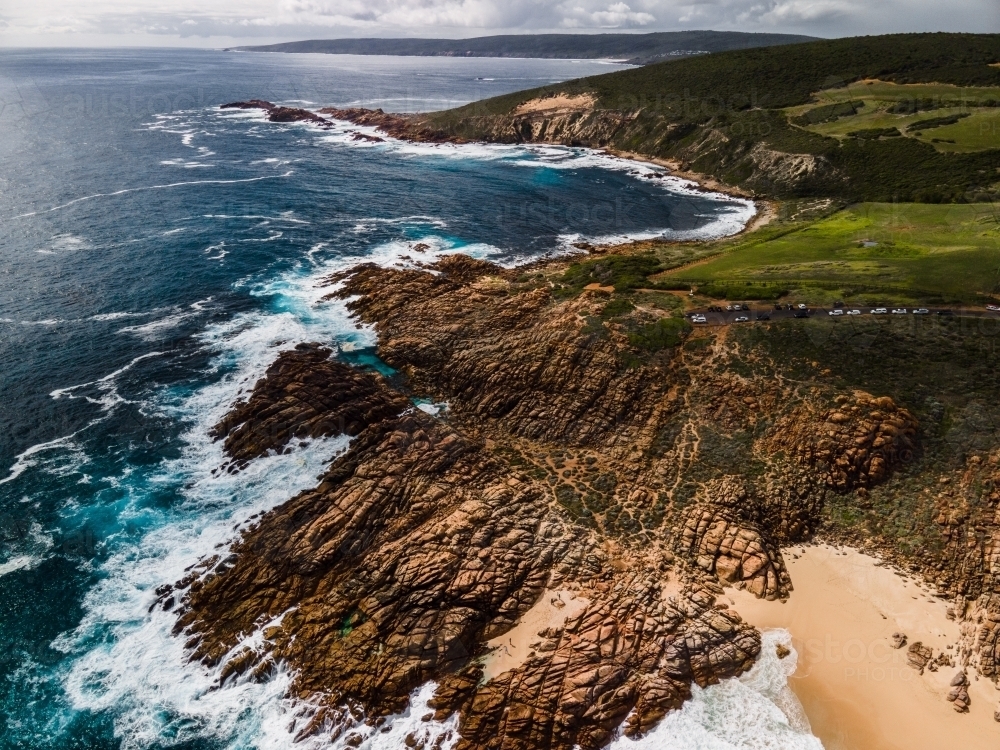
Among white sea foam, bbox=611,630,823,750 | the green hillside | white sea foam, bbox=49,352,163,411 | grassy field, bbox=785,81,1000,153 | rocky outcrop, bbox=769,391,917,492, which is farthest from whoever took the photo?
grassy field, bbox=785,81,1000,153

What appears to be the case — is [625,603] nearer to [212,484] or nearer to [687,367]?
[687,367]

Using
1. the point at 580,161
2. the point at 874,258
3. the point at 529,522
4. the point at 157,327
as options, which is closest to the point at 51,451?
the point at 157,327

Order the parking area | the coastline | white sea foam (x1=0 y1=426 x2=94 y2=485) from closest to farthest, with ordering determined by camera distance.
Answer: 1. white sea foam (x1=0 y1=426 x2=94 y2=485)
2. the parking area
3. the coastline

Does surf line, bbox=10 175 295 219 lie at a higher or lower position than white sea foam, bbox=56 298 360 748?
higher

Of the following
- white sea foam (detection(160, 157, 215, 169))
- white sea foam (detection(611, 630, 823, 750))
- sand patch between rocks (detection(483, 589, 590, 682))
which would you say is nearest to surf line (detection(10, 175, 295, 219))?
white sea foam (detection(160, 157, 215, 169))

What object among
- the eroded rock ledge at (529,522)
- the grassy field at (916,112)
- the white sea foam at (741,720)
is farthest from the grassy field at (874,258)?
the white sea foam at (741,720)

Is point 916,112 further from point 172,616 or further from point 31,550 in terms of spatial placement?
point 31,550

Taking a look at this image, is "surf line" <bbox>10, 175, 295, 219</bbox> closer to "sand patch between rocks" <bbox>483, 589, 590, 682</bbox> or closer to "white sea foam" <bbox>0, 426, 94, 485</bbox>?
"white sea foam" <bbox>0, 426, 94, 485</bbox>
